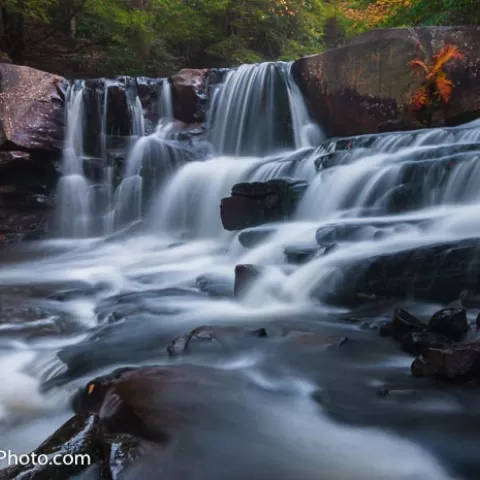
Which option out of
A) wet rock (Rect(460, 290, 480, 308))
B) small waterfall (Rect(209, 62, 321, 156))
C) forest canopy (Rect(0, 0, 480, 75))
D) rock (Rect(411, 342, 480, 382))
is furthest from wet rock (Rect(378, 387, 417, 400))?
forest canopy (Rect(0, 0, 480, 75))

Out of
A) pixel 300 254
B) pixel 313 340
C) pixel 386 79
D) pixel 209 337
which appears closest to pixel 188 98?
pixel 386 79

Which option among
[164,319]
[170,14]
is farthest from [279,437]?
[170,14]

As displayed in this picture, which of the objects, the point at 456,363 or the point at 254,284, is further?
the point at 254,284

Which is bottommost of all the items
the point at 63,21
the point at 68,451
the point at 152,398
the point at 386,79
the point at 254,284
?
the point at 254,284

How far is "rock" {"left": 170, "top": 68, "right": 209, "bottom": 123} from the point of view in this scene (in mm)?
12586

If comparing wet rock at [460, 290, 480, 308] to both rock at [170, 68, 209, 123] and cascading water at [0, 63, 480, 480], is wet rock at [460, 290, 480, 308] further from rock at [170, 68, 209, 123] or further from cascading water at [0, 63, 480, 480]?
rock at [170, 68, 209, 123]

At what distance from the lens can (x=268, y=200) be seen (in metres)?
7.68

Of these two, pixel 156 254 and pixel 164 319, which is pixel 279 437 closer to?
pixel 164 319

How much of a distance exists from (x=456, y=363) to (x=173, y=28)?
16294 mm

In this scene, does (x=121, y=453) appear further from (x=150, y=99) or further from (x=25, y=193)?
(x=150, y=99)

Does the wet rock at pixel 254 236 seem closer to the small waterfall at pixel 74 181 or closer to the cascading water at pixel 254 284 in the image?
the cascading water at pixel 254 284

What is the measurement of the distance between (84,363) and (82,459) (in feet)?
6.44

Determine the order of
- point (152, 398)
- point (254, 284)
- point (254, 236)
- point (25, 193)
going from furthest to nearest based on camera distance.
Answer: point (25, 193)
point (254, 236)
point (254, 284)
point (152, 398)

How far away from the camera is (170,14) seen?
17.2m
